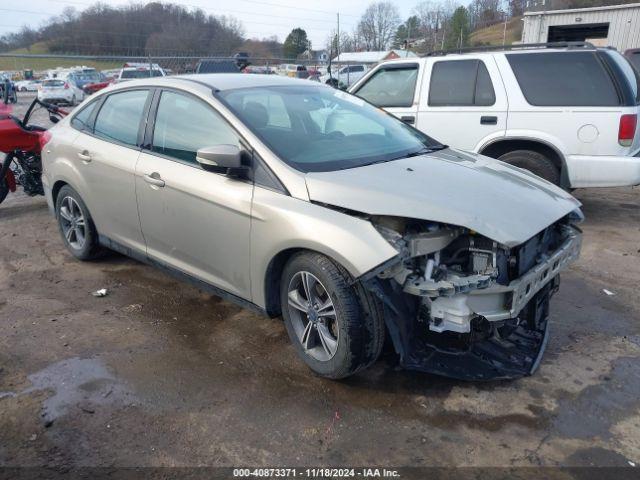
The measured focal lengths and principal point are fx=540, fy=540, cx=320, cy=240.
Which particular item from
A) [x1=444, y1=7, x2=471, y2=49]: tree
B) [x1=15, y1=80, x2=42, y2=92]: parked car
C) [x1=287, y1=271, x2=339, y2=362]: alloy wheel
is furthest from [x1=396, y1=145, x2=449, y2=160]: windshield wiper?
[x1=444, y1=7, x2=471, y2=49]: tree

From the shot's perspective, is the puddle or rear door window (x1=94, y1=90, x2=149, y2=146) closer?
the puddle

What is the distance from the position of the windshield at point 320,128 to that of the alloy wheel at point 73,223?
219cm

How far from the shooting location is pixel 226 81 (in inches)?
160

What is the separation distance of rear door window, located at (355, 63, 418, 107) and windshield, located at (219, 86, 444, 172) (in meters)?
2.74

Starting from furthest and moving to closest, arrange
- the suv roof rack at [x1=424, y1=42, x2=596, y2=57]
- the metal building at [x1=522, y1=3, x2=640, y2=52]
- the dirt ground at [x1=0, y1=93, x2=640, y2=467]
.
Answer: the metal building at [x1=522, y1=3, x2=640, y2=52] < the suv roof rack at [x1=424, y1=42, x2=596, y2=57] < the dirt ground at [x1=0, y1=93, x2=640, y2=467]

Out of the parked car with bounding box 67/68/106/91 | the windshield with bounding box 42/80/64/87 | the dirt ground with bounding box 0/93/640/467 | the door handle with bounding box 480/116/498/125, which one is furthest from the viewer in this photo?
the parked car with bounding box 67/68/106/91

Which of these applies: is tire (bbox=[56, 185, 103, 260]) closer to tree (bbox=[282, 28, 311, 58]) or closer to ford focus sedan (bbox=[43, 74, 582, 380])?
ford focus sedan (bbox=[43, 74, 582, 380])

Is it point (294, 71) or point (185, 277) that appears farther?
point (294, 71)

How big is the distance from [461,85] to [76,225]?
463 cm

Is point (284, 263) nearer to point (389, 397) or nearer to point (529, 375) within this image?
point (389, 397)

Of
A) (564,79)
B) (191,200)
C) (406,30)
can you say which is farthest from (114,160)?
(406,30)

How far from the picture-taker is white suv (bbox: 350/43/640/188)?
5684 millimetres

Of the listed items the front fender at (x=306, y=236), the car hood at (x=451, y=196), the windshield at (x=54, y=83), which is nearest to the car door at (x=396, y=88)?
the car hood at (x=451, y=196)

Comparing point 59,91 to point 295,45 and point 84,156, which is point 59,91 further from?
point 84,156
